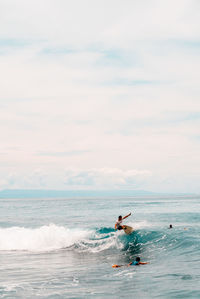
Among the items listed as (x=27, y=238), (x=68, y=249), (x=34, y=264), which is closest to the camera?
(x=34, y=264)

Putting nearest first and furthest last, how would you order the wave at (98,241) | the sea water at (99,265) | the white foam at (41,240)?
the sea water at (99,265), the wave at (98,241), the white foam at (41,240)

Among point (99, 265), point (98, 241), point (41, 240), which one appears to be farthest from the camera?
point (41, 240)

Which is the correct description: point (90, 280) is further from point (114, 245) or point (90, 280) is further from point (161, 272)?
point (114, 245)

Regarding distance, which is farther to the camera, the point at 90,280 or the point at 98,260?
the point at 98,260

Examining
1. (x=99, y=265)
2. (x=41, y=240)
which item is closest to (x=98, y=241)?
(x=41, y=240)

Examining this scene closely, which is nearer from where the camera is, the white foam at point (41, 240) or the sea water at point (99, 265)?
the sea water at point (99, 265)

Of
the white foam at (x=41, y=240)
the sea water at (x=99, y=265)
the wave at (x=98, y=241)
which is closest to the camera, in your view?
the sea water at (x=99, y=265)

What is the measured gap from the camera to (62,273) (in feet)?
75.7

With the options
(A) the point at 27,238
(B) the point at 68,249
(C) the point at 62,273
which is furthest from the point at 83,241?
(C) the point at 62,273

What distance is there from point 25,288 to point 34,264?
7566 millimetres

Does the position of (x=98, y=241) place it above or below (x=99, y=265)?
below

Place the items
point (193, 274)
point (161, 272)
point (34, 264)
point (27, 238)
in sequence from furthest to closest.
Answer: point (27, 238)
point (34, 264)
point (161, 272)
point (193, 274)

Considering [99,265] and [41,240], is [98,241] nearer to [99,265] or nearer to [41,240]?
[41,240]

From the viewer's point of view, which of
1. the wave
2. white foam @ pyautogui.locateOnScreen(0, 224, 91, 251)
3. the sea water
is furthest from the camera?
white foam @ pyautogui.locateOnScreen(0, 224, 91, 251)
